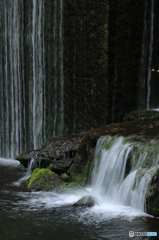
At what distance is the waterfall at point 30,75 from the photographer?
13203mm

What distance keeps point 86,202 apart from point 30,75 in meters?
6.82

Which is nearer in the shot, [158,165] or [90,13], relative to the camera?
[158,165]

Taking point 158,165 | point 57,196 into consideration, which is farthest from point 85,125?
point 158,165

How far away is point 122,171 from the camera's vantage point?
861 cm

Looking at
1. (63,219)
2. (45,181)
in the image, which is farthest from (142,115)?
(63,219)

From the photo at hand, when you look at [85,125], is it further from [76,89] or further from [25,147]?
[25,147]

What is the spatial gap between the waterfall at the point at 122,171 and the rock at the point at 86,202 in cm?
29

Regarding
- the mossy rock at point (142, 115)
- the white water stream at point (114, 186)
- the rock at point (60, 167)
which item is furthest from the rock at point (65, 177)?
the mossy rock at point (142, 115)

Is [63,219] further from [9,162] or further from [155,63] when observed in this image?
[9,162]

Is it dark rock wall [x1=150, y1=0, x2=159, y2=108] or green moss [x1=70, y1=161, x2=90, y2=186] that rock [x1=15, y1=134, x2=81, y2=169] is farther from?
dark rock wall [x1=150, y1=0, x2=159, y2=108]

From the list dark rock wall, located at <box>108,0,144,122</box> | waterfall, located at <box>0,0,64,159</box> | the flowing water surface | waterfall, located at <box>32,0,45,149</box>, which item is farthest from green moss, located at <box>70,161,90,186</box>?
waterfall, located at <box>32,0,45,149</box>

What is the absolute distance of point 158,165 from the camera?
779 cm

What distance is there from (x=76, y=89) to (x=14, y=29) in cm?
353

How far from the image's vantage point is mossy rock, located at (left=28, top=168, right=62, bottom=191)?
9570mm
